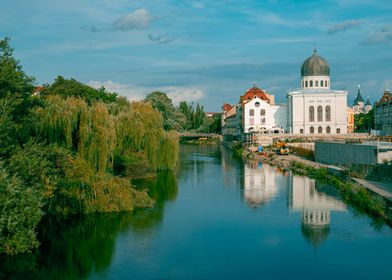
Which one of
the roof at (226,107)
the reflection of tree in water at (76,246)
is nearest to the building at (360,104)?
the roof at (226,107)

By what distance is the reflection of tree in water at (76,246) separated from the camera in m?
12.7

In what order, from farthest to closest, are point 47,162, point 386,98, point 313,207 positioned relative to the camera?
point 386,98
point 313,207
point 47,162

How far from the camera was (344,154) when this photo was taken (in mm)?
31312

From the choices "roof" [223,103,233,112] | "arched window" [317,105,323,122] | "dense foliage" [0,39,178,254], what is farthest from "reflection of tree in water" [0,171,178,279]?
"roof" [223,103,233,112]

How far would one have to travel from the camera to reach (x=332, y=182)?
26719mm

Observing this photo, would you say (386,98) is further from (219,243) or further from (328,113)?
(219,243)

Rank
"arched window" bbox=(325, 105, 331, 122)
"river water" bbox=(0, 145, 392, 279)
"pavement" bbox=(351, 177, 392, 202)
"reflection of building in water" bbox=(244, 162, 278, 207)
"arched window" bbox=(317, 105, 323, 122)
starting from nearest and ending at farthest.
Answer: "river water" bbox=(0, 145, 392, 279)
"pavement" bbox=(351, 177, 392, 202)
"reflection of building in water" bbox=(244, 162, 278, 207)
"arched window" bbox=(325, 105, 331, 122)
"arched window" bbox=(317, 105, 323, 122)

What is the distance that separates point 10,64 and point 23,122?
1.69 meters

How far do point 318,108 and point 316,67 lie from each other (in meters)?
5.07

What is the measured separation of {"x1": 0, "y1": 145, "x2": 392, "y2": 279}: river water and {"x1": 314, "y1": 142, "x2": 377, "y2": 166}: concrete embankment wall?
524 cm

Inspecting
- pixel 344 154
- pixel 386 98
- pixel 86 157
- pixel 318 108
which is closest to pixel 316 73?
pixel 318 108

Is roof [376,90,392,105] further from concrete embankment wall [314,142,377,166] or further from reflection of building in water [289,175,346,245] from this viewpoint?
reflection of building in water [289,175,346,245]

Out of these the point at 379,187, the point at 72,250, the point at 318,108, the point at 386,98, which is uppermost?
the point at 386,98

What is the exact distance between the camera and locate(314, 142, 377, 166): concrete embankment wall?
1064 inches
